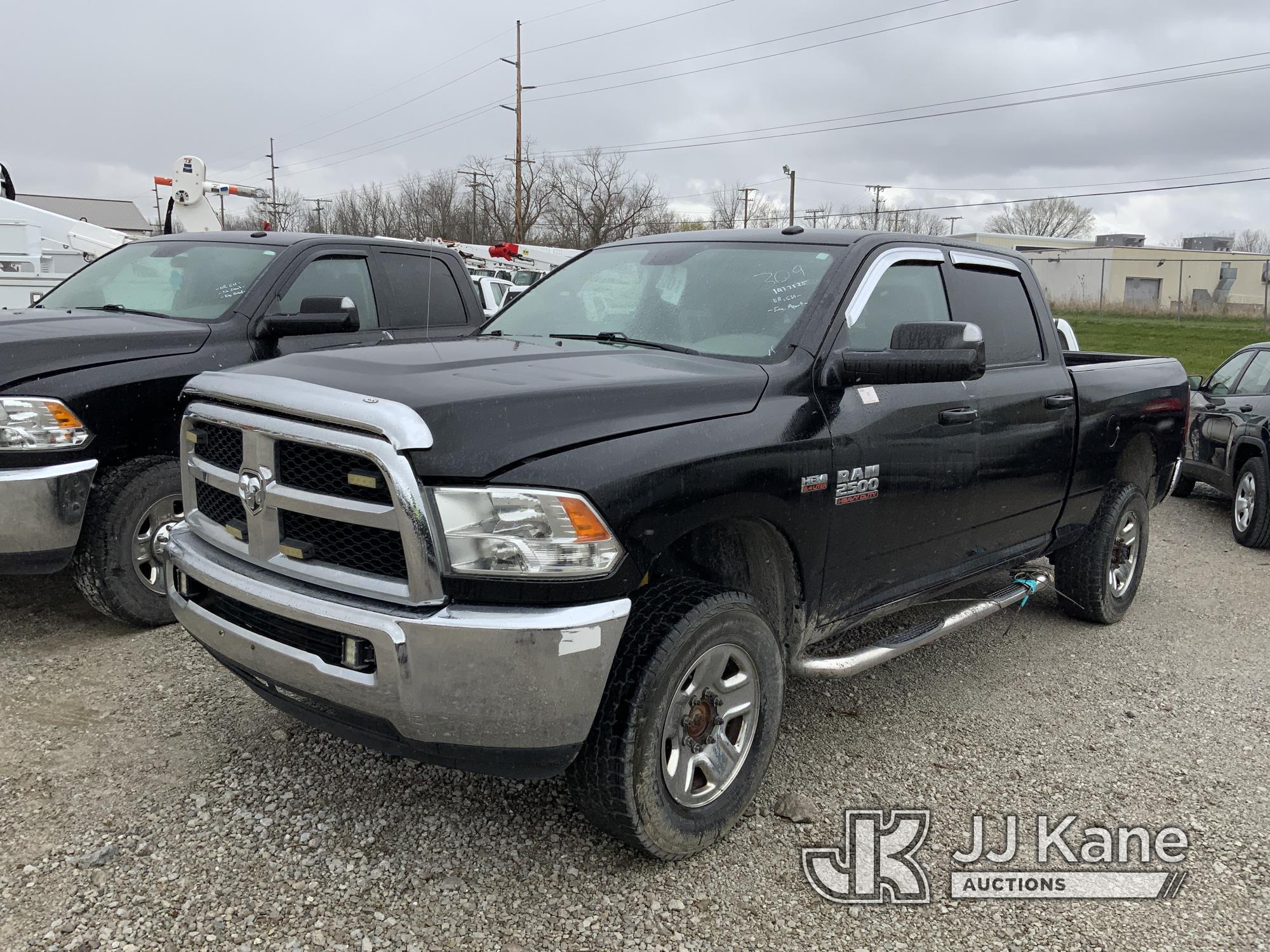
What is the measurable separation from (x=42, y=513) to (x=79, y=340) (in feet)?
2.72

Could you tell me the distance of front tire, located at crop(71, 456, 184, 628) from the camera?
4531mm

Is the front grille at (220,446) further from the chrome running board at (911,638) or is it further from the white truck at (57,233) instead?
the white truck at (57,233)

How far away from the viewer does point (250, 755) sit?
366 centimetres

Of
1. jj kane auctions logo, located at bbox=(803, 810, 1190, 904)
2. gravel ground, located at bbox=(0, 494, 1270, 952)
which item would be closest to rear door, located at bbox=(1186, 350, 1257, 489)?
gravel ground, located at bbox=(0, 494, 1270, 952)

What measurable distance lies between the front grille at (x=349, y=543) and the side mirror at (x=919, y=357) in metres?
1.65

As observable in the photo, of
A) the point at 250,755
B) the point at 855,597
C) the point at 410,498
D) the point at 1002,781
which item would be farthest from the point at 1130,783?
the point at 250,755

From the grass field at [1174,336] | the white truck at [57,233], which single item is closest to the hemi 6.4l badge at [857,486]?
the white truck at [57,233]

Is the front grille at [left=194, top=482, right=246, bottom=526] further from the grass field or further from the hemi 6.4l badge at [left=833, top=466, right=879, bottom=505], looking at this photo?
the grass field

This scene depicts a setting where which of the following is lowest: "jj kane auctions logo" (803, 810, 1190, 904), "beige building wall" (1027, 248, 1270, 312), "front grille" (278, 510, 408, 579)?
"jj kane auctions logo" (803, 810, 1190, 904)

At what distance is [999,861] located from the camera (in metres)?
3.19

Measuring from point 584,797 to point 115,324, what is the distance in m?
3.61

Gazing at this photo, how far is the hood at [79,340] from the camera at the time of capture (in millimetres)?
4340

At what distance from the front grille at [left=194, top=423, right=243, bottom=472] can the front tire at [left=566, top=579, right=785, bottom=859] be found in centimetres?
129

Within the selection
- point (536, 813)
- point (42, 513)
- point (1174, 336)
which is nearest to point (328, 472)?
point (536, 813)
